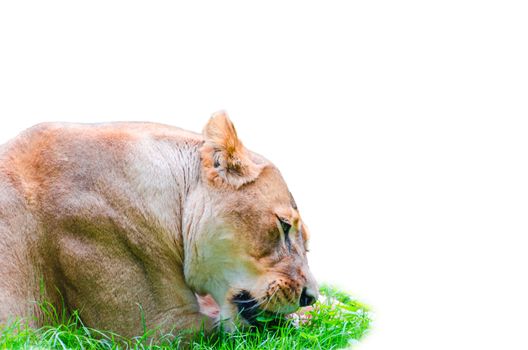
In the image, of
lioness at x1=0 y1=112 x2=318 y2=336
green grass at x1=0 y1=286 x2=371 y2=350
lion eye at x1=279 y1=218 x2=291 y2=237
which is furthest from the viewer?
lion eye at x1=279 y1=218 x2=291 y2=237

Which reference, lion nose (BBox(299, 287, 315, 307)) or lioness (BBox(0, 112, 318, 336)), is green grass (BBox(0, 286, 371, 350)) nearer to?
lioness (BBox(0, 112, 318, 336))

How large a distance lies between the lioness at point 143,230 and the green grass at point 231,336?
0.26ft

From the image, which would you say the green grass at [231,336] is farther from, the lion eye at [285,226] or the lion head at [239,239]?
the lion eye at [285,226]

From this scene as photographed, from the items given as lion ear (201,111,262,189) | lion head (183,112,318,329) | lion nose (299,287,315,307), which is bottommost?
lion nose (299,287,315,307)

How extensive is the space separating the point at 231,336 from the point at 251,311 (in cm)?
22

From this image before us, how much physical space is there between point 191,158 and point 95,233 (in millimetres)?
872

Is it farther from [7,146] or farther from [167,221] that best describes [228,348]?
[7,146]

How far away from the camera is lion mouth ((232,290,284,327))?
6359mm

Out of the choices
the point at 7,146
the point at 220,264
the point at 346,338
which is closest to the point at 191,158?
the point at 220,264

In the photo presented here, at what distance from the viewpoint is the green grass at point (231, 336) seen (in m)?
5.89

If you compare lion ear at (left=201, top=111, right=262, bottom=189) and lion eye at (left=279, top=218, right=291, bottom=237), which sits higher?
lion ear at (left=201, top=111, right=262, bottom=189)

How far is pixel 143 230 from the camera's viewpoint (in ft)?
20.6

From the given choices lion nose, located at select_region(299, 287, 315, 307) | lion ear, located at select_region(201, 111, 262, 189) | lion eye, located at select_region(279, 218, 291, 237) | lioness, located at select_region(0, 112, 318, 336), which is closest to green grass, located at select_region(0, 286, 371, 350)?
lioness, located at select_region(0, 112, 318, 336)

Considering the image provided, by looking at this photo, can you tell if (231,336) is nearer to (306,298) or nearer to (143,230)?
(306,298)
